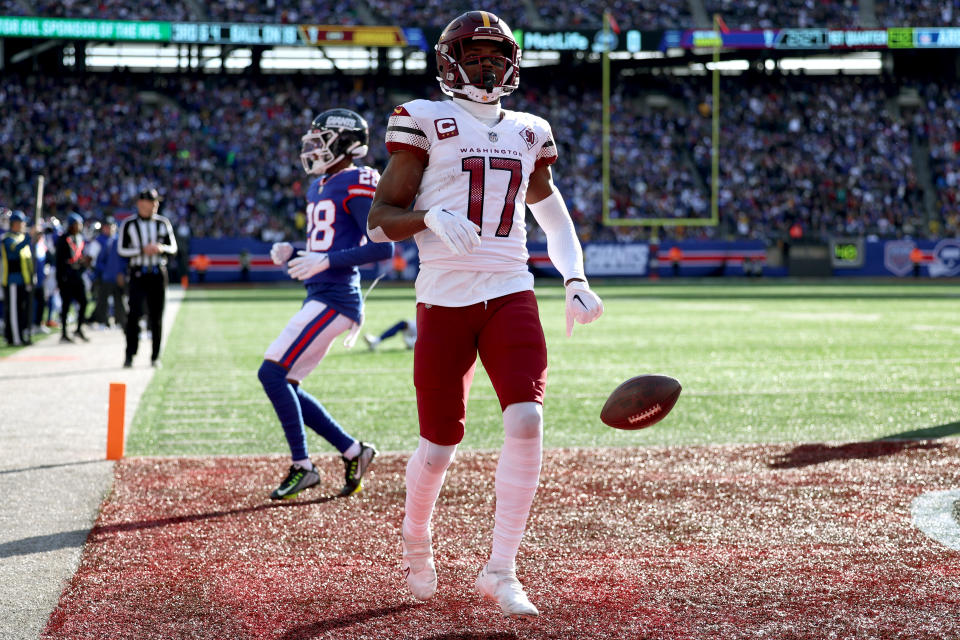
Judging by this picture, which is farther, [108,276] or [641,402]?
[108,276]

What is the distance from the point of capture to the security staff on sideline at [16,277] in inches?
531

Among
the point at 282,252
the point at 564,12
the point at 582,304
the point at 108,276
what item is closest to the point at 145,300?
the point at 108,276

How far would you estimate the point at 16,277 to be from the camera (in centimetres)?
1347

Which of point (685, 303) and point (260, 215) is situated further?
point (260, 215)

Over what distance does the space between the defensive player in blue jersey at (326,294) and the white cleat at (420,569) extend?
1.63m

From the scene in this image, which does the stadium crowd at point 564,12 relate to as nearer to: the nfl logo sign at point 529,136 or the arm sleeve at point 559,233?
the arm sleeve at point 559,233

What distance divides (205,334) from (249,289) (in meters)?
13.1

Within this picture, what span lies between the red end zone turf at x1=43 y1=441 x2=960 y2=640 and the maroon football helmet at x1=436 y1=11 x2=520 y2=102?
1661 mm

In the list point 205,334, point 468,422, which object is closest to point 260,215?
point 205,334

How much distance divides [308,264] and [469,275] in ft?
5.01

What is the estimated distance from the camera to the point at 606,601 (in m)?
3.48

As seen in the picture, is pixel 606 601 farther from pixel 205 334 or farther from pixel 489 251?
pixel 205 334

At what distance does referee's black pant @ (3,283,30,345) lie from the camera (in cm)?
1360

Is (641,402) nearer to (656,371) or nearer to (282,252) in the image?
(282,252)
